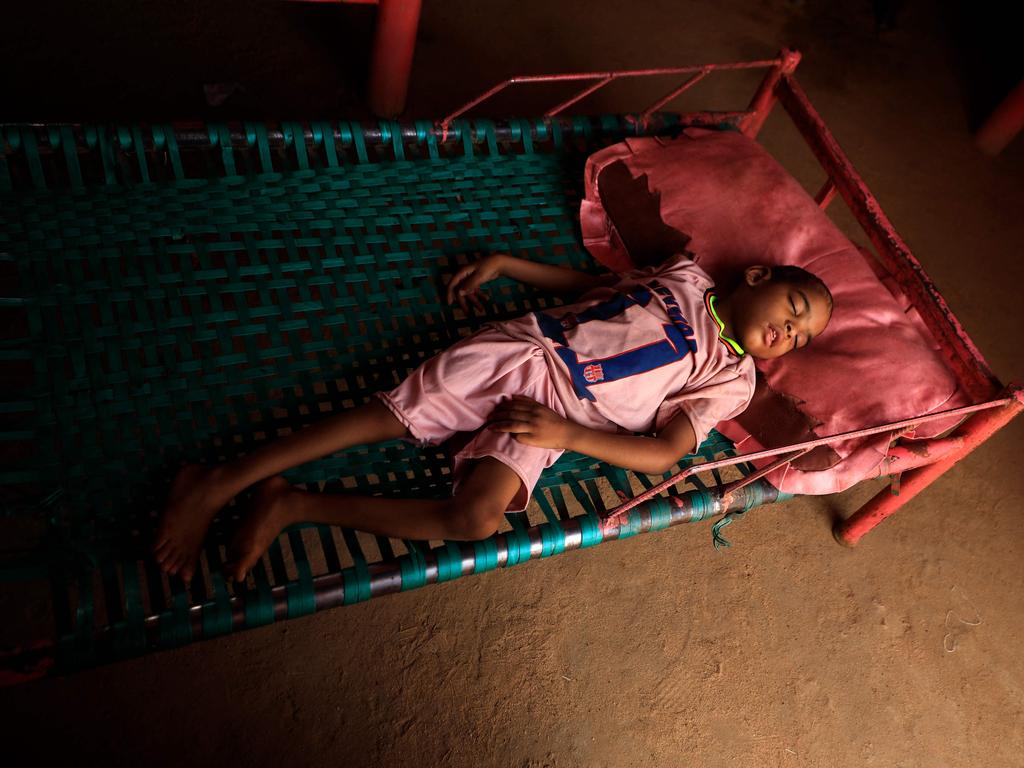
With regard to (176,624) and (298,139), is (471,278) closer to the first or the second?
(298,139)

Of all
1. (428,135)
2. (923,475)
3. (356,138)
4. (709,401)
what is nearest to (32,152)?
(356,138)

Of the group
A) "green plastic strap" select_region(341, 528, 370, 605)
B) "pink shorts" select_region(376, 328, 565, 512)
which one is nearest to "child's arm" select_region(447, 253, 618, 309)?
"pink shorts" select_region(376, 328, 565, 512)

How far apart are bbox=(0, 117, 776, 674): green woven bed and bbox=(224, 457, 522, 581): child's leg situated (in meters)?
0.05

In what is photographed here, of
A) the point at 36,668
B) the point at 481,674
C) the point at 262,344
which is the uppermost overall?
the point at 262,344

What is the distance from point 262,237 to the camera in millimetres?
1633

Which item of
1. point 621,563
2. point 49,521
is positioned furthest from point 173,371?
point 621,563

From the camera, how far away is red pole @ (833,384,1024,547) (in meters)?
1.42

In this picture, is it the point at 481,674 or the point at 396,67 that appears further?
the point at 396,67

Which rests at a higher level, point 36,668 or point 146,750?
point 36,668

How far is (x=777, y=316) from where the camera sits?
1.47 m

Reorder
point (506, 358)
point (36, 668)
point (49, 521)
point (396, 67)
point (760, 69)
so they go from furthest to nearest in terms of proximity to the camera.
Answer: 1. point (760, 69)
2. point (396, 67)
3. point (506, 358)
4. point (49, 521)
5. point (36, 668)

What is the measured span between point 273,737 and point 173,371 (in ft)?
2.28

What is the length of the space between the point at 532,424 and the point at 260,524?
1.47 ft

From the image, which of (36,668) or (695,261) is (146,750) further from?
(695,261)
